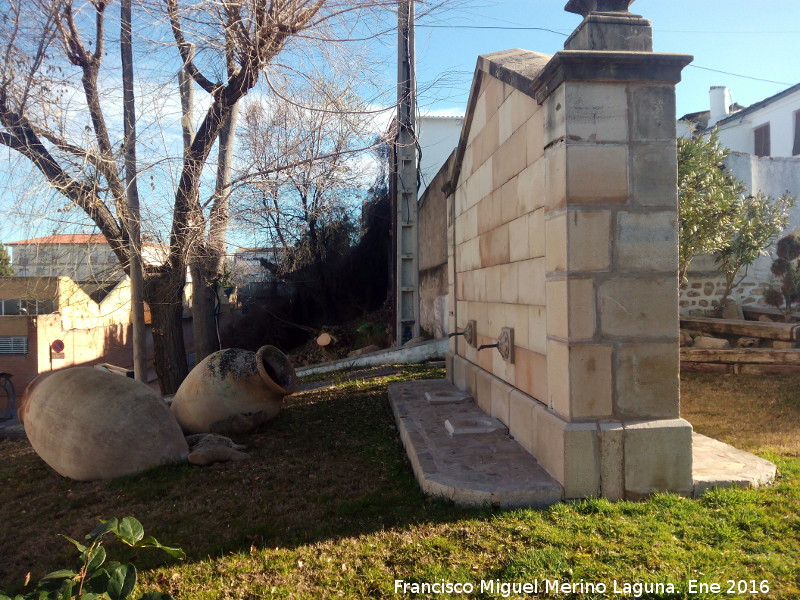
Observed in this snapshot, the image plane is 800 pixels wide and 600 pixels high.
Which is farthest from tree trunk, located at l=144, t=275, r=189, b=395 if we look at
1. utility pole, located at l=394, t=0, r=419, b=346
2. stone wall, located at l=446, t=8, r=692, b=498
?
stone wall, located at l=446, t=8, r=692, b=498

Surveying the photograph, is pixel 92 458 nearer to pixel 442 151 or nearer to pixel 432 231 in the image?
pixel 432 231

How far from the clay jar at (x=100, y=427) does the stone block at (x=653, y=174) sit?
447 centimetres

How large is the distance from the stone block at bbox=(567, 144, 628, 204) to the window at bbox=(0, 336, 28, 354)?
25.3 m

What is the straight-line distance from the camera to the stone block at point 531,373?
14.6 ft

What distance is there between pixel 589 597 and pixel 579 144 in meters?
2.63

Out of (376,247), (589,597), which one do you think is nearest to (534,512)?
(589,597)

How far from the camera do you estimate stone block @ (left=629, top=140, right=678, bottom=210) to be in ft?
12.6

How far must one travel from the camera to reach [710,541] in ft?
10.1

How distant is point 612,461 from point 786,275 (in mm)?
10195

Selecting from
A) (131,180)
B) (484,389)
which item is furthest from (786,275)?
(131,180)

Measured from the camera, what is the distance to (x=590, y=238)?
12.5ft

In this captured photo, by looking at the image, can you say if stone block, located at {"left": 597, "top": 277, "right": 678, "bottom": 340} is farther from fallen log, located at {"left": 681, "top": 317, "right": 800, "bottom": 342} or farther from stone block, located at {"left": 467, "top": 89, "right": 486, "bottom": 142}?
fallen log, located at {"left": 681, "top": 317, "right": 800, "bottom": 342}

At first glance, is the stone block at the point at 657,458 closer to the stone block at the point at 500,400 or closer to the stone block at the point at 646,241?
the stone block at the point at 646,241

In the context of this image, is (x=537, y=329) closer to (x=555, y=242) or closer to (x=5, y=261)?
(x=555, y=242)
